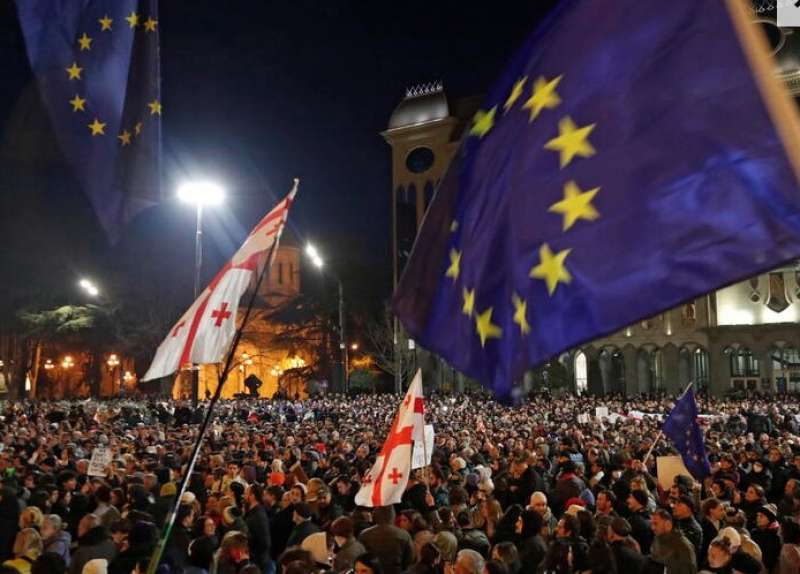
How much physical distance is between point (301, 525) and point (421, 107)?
61.7m

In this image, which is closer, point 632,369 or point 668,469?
point 668,469

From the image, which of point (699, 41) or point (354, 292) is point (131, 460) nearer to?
point (699, 41)

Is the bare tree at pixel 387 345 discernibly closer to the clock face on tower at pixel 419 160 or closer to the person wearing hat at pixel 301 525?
the clock face on tower at pixel 419 160

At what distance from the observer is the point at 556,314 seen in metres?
3.81

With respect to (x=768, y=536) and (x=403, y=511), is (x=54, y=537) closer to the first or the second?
(x=403, y=511)

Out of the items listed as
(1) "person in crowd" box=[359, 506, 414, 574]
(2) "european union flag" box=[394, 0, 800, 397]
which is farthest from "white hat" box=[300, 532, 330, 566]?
(2) "european union flag" box=[394, 0, 800, 397]

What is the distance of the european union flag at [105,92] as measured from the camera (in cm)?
709

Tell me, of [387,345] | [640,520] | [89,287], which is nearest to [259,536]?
[640,520]

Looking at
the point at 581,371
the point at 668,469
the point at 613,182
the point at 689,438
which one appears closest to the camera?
the point at 613,182

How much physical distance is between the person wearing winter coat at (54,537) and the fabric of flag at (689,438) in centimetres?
872

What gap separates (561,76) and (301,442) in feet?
46.6

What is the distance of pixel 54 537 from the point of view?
7266mm

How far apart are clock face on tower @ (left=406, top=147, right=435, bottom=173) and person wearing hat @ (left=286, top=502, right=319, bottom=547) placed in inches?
2285

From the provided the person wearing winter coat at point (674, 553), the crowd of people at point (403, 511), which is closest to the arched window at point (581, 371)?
the crowd of people at point (403, 511)
